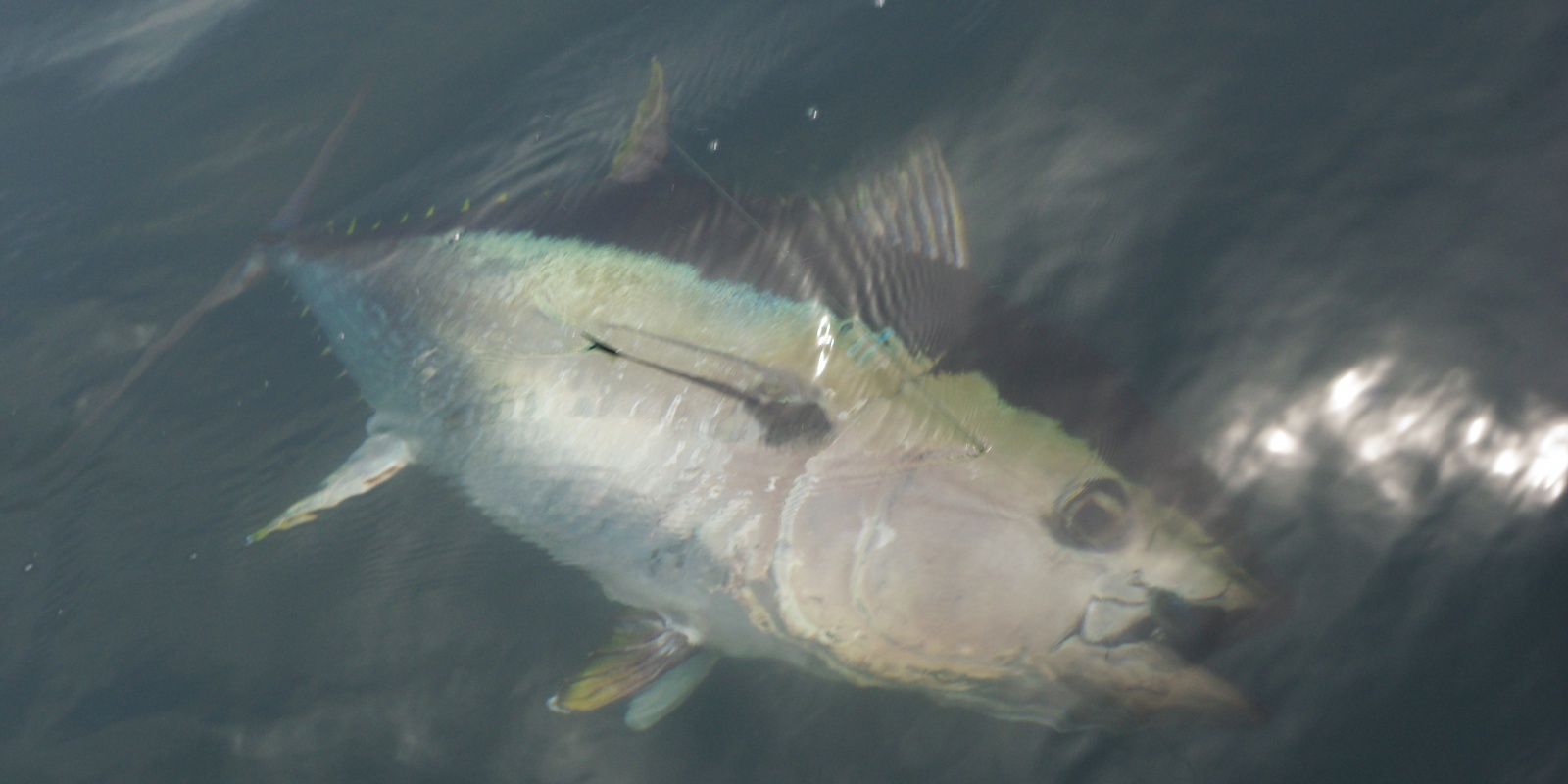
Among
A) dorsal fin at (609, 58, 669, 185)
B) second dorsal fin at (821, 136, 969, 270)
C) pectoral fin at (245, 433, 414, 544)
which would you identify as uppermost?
second dorsal fin at (821, 136, 969, 270)

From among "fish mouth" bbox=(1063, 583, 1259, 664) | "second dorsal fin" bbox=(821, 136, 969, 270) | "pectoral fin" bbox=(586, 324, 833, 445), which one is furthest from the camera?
"second dorsal fin" bbox=(821, 136, 969, 270)

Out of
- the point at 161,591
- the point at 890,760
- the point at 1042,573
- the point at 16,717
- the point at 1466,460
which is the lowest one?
the point at 16,717

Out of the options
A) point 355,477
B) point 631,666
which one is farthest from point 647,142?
point 631,666

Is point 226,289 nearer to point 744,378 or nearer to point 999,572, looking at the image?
point 744,378

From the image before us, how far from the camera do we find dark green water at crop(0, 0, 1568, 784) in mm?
1706

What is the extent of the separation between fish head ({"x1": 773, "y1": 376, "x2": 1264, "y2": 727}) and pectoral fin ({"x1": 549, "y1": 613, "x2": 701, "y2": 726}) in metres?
0.32

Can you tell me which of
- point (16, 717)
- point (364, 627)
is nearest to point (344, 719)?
point (364, 627)

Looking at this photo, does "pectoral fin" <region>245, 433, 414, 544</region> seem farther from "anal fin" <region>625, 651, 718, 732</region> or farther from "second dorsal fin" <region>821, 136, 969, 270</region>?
"second dorsal fin" <region>821, 136, 969, 270</region>

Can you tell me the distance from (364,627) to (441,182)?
73.4 inches

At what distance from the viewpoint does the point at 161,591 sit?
2736 mm

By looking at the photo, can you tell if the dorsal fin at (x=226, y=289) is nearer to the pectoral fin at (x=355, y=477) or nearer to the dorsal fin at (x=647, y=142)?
the pectoral fin at (x=355, y=477)

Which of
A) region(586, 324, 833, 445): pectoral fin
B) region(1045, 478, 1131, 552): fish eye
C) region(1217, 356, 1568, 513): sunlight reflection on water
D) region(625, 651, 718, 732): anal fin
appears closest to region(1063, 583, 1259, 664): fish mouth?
region(1045, 478, 1131, 552): fish eye

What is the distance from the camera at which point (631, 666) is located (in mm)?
2115

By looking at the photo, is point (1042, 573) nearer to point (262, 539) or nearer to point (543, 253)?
point (543, 253)
